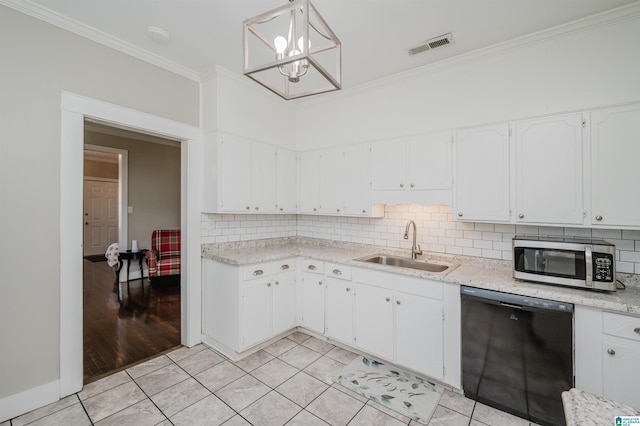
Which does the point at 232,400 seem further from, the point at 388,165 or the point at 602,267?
the point at 602,267

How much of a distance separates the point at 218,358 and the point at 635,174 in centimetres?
376

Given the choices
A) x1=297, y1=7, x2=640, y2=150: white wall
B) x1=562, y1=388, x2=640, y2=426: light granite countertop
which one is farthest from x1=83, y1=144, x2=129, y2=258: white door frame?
x1=562, y1=388, x2=640, y2=426: light granite countertop

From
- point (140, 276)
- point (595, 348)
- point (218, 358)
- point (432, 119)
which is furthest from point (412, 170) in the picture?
point (140, 276)

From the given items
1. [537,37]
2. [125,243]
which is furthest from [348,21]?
[125,243]

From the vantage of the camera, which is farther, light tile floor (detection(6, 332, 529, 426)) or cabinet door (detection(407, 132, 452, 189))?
cabinet door (detection(407, 132, 452, 189))

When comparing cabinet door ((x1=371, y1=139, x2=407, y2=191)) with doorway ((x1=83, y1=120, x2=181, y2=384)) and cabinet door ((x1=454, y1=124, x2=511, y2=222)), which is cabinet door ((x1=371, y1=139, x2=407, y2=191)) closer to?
cabinet door ((x1=454, y1=124, x2=511, y2=222))

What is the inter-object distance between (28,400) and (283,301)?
6.91ft

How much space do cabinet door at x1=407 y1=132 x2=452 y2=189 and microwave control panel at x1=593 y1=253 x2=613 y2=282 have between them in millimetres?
1150

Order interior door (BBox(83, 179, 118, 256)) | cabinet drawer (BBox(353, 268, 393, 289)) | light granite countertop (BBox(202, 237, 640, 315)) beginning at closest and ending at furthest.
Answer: light granite countertop (BBox(202, 237, 640, 315)) < cabinet drawer (BBox(353, 268, 393, 289)) < interior door (BBox(83, 179, 118, 256))

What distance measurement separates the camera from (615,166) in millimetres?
2027

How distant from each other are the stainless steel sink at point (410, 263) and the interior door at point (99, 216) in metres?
8.04

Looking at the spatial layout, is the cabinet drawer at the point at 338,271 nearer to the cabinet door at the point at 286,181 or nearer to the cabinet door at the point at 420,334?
the cabinet door at the point at 420,334

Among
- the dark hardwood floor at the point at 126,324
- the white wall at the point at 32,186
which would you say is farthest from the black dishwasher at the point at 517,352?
the white wall at the point at 32,186

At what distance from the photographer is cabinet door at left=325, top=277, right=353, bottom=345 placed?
2.97 m
